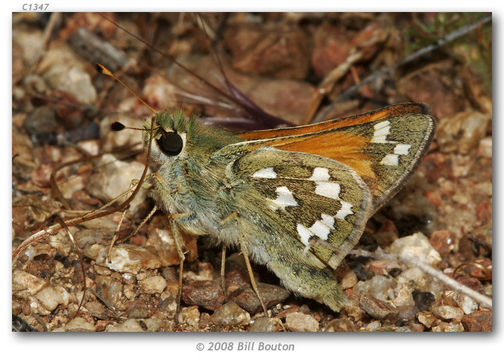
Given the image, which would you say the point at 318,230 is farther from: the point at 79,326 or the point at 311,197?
the point at 79,326

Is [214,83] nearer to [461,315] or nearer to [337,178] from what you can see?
[337,178]

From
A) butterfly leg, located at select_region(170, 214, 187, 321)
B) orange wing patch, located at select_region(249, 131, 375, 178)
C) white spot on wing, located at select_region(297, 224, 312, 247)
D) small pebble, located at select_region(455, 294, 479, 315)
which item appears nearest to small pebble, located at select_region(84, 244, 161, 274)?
butterfly leg, located at select_region(170, 214, 187, 321)

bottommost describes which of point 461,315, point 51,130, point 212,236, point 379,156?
point 461,315

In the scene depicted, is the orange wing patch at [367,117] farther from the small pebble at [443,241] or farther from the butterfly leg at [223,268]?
the small pebble at [443,241]

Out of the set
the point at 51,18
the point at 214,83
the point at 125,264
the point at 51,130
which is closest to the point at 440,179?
the point at 214,83

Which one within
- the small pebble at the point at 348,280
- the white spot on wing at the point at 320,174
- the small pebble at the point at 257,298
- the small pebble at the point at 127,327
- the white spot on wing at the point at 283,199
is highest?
the white spot on wing at the point at 320,174

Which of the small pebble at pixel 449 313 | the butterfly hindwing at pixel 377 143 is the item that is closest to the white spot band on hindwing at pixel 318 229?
the butterfly hindwing at pixel 377 143
